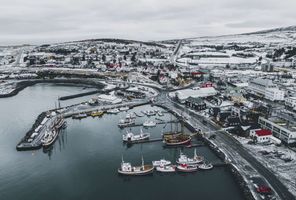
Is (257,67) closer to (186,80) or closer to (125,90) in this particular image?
(186,80)

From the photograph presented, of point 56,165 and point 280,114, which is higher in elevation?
point 280,114

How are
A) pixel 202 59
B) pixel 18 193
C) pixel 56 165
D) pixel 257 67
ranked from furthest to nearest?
pixel 202 59 < pixel 257 67 < pixel 56 165 < pixel 18 193

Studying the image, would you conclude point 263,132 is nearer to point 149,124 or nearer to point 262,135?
point 262,135

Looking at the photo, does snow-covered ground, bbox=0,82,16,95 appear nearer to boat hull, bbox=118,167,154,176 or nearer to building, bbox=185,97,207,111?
building, bbox=185,97,207,111

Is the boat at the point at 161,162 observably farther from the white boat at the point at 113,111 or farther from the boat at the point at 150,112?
the white boat at the point at 113,111

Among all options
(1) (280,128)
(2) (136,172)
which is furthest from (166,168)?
(1) (280,128)

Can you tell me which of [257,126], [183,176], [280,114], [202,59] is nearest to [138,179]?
[183,176]
